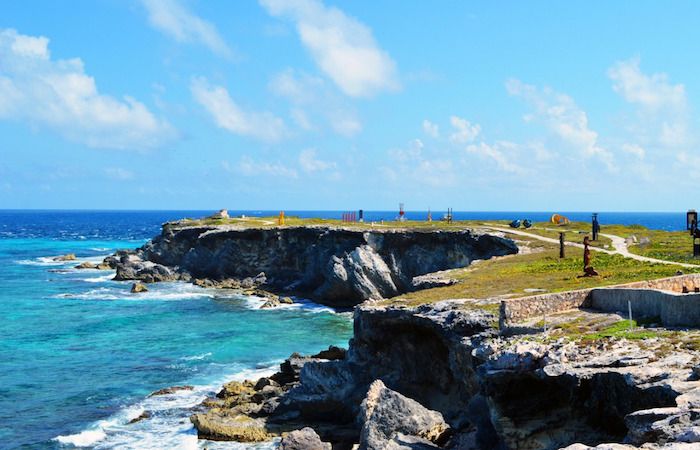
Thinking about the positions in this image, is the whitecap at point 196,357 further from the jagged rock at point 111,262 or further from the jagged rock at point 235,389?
the jagged rock at point 111,262

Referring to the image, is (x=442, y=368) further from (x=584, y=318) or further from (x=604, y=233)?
(x=604, y=233)

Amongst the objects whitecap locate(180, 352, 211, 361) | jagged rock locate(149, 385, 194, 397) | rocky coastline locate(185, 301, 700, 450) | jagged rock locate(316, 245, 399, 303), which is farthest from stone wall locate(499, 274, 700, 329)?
jagged rock locate(316, 245, 399, 303)

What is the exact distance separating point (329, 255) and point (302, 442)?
4793 cm

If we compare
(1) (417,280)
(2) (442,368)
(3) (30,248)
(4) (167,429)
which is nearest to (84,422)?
(4) (167,429)

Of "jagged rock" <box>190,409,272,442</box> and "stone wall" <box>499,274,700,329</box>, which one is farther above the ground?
"stone wall" <box>499,274,700,329</box>

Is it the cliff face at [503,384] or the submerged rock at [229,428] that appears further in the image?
the submerged rock at [229,428]

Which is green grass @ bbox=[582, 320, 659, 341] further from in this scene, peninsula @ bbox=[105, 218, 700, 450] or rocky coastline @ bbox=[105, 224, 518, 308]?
rocky coastline @ bbox=[105, 224, 518, 308]

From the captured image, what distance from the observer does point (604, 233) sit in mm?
68812

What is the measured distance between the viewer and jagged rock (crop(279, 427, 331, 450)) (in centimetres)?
2572

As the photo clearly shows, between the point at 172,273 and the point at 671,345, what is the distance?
251ft

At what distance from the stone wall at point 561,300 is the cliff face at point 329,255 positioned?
1150 inches

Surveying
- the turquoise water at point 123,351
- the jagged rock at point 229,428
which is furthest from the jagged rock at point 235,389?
the jagged rock at point 229,428

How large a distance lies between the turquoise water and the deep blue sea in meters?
0.07

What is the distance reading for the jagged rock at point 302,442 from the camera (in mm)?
25719
